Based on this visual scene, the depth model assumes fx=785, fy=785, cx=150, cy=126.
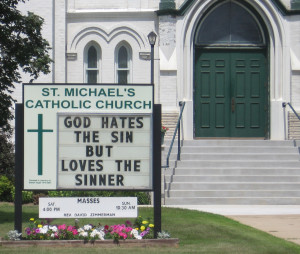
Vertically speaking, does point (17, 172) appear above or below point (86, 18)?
below

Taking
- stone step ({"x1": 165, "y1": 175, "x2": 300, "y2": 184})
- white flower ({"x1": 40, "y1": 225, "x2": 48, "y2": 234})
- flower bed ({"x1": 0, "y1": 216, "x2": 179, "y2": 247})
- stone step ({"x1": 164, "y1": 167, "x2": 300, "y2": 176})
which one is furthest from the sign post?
stone step ({"x1": 164, "y1": 167, "x2": 300, "y2": 176})

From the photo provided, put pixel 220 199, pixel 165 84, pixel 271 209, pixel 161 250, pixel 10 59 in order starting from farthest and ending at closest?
pixel 165 84
pixel 220 199
pixel 271 209
pixel 10 59
pixel 161 250

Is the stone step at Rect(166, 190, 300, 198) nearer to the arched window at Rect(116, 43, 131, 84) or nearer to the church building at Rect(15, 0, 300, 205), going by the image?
the church building at Rect(15, 0, 300, 205)

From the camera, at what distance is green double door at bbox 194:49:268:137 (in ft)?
80.3

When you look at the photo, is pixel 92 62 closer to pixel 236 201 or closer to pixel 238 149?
pixel 238 149

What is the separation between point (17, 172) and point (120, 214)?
1621 millimetres

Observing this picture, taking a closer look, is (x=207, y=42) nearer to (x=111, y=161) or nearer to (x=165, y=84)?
(x=165, y=84)

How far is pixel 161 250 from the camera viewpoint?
36.3 feet

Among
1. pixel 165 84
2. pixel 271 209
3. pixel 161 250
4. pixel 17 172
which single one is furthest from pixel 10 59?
pixel 165 84

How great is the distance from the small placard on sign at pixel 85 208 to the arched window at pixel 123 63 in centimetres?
1386

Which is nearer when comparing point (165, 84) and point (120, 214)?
point (120, 214)

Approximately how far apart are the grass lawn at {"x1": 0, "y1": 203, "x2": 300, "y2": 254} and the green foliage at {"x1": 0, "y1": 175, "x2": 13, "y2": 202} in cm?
364

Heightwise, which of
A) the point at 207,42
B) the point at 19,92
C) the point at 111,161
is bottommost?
the point at 111,161

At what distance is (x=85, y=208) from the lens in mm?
11438
